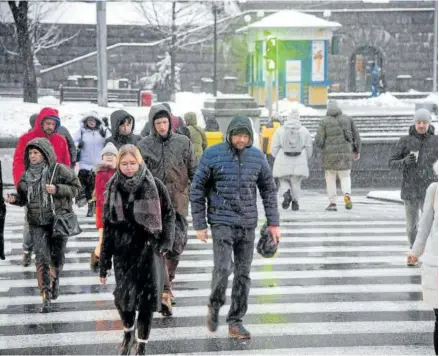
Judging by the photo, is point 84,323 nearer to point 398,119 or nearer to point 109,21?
point 398,119

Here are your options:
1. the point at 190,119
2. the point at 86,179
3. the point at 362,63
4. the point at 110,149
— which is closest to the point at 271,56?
the point at 190,119

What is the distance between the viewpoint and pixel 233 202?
29.1 ft

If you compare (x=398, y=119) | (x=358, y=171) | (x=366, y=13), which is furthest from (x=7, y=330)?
(x=366, y=13)

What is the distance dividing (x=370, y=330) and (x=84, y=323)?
2402 millimetres

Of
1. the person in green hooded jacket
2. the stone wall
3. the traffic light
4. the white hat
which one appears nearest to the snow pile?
the traffic light

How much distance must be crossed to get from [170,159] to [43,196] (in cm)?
122

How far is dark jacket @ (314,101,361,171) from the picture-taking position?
17625 millimetres

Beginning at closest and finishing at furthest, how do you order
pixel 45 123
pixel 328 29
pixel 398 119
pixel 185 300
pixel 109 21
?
pixel 185 300 → pixel 45 123 → pixel 398 119 → pixel 328 29 → pixel 109 21

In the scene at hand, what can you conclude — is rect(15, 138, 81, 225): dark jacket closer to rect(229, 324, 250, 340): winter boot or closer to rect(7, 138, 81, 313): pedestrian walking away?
rect(7, 138, 81, 313): pedestrian walking away

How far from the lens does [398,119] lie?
33.8 metres

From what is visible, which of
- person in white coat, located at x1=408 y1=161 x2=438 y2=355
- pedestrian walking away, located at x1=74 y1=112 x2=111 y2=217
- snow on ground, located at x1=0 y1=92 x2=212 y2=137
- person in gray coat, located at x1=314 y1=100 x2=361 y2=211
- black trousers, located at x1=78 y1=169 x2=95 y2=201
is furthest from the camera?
snow on ground, located at x1=0 y1=92 x2=212 y2=137

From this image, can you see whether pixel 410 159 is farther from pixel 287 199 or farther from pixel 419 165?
pixel 287 199

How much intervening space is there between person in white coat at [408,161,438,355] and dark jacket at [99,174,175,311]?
1785mm

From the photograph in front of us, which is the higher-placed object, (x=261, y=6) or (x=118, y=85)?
(x=261, y=6)
